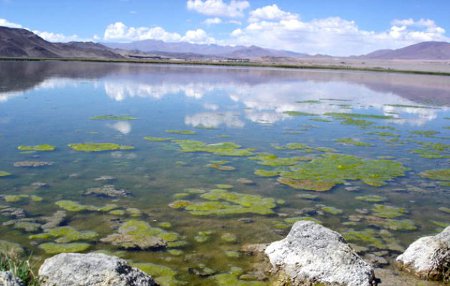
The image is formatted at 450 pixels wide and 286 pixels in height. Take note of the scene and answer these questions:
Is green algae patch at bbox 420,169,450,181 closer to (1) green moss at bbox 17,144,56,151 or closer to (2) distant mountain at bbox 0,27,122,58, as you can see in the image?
(1) green moss at bbox 17,144,56,151

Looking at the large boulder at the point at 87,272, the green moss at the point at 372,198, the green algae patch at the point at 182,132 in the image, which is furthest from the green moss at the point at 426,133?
the large boulder at the point at 87,272

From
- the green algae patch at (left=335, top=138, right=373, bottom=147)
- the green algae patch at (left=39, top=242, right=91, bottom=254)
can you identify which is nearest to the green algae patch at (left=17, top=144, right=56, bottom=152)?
the green algae patch at (left=39, top=242, right=91, bottom=254)

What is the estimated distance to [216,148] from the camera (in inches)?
731

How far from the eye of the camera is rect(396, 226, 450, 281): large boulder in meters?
8.77

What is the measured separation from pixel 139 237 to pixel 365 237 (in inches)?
211

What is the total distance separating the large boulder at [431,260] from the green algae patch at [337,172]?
531 centimetres

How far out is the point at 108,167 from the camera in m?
15.1

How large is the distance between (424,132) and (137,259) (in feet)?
73.2

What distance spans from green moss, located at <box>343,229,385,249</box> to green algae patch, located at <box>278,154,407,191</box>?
3264 millimetres

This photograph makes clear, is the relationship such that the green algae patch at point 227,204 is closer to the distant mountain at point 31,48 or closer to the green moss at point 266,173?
the green moss at point 266,173

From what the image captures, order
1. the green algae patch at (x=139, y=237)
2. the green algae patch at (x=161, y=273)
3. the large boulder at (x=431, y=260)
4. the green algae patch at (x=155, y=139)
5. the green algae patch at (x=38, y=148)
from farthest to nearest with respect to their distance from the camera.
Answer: the green algae patch at (x=155, y=139) → the green algae patch at (x=38, y=148) → the green algae patch at (x=139, y=237) → the large boulder at (x=431, y=260) → the green algae patch at (x=161, y=273)

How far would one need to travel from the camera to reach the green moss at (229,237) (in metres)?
10.2

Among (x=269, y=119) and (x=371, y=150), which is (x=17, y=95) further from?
(x=371, y=150)

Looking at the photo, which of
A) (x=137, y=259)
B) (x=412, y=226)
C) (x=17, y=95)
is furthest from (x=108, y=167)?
(x=17, y=95)
